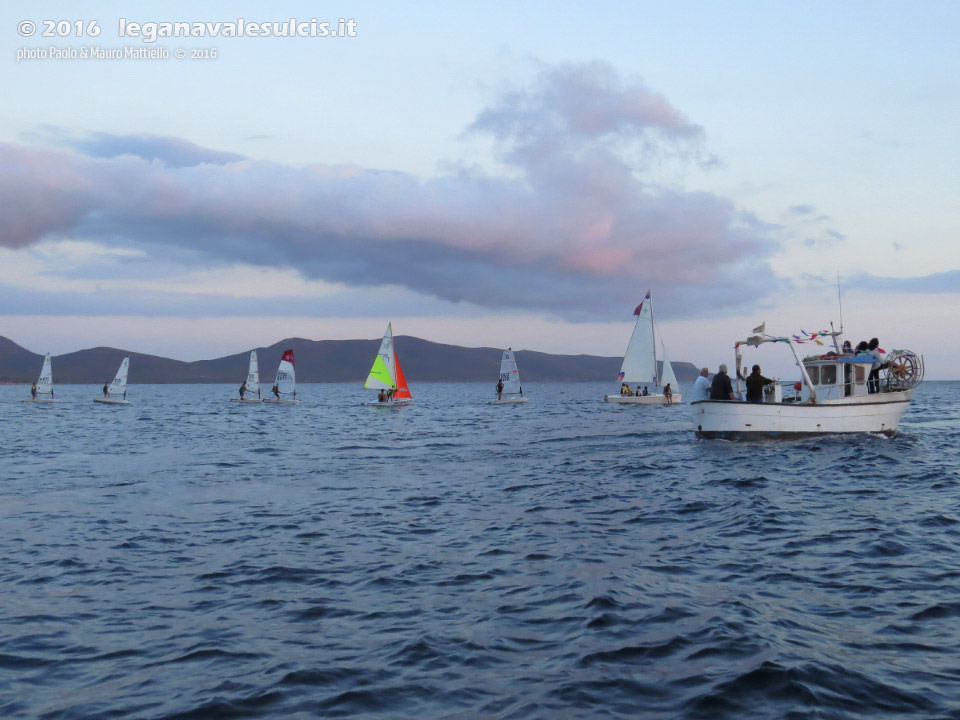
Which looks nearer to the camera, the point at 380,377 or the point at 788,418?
the point at 788,418

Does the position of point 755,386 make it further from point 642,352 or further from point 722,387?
point 642,352

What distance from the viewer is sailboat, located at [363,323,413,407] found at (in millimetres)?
60281

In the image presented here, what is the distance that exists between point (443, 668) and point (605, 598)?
2.77 meters

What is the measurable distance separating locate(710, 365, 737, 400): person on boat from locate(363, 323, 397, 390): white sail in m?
35.4

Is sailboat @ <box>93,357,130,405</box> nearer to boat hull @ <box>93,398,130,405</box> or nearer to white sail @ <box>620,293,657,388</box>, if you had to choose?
boat hull @ <box>93,398,130,405</box>

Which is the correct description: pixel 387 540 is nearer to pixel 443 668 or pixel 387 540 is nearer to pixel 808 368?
pixel 443 668

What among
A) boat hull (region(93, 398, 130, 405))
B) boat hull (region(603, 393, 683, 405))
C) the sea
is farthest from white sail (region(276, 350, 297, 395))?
the sea

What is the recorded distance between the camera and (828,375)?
96.8ft

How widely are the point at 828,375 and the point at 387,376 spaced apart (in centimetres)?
3941

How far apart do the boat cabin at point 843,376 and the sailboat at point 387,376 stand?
35.7 metres

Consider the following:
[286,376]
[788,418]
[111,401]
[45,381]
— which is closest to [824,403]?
[788,418]

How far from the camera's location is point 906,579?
9.73 m

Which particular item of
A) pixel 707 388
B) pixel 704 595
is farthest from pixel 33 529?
pixel 707 388

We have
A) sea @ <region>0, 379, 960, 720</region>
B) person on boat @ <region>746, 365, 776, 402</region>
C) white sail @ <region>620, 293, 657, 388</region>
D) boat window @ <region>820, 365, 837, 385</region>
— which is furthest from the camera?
white sail @ <region>620, 293, 657, 388</region>
